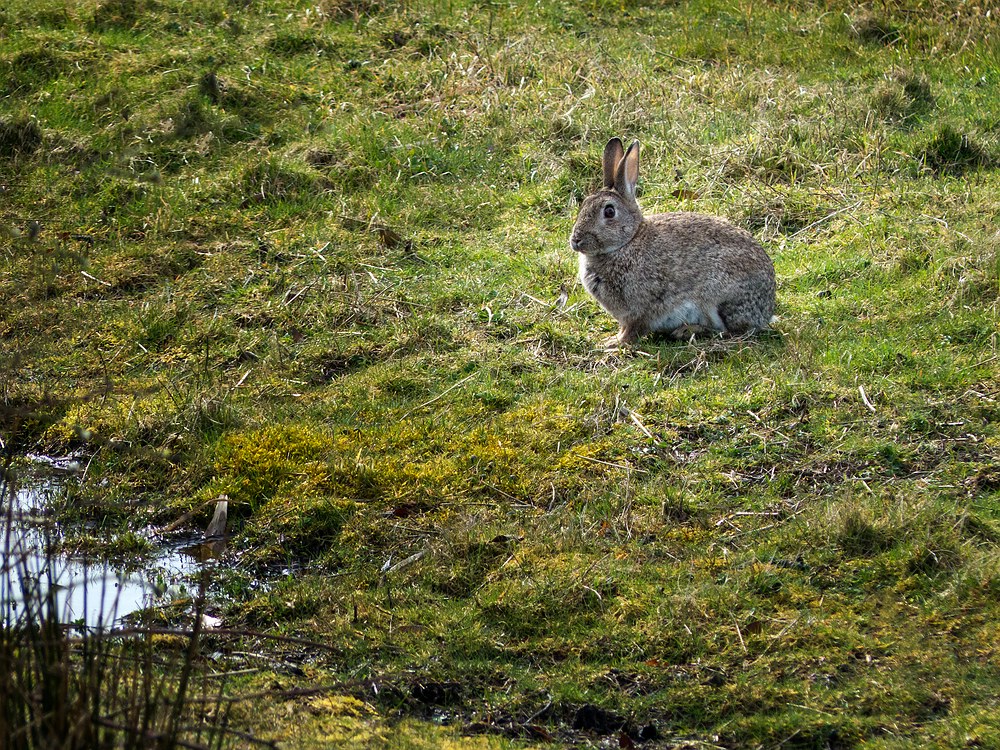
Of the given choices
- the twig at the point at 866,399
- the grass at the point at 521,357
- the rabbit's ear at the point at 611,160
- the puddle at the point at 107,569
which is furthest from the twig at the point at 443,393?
the twig at the point at 866,399

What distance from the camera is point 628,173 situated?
9.16 metres

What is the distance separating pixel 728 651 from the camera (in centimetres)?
548

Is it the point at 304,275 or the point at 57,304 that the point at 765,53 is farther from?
the point at 57,304

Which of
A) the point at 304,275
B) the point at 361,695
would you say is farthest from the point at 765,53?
the point at 361,695

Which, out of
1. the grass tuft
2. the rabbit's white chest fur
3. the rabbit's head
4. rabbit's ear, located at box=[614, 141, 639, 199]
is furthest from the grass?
rabbit's ear, located at box=[614, 141, 639, 199]

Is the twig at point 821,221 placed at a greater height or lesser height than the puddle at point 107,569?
greater

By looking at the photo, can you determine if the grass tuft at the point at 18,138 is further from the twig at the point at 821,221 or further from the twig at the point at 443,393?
the twig at the point at 821,221

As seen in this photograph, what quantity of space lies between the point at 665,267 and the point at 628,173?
0.95 metres

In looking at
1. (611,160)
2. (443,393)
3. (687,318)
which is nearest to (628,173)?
(611,160)

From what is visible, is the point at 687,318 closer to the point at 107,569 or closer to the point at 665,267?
the point at 665,267

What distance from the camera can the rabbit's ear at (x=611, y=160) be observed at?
9.07 m

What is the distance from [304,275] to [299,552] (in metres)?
3.61

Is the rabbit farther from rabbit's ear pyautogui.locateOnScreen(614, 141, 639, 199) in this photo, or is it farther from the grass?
the grass

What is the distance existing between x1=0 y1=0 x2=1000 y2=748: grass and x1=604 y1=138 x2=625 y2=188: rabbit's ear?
0.87 m
